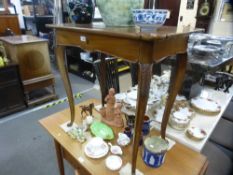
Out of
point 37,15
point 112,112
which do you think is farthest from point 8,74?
point 37,15

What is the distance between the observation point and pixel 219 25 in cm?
339

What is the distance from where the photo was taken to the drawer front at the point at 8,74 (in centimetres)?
209

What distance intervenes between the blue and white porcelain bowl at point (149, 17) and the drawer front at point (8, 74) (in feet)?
6.57

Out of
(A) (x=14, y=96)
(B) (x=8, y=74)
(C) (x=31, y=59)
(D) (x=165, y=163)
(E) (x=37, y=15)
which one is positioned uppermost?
(E) (x=37, y=15)

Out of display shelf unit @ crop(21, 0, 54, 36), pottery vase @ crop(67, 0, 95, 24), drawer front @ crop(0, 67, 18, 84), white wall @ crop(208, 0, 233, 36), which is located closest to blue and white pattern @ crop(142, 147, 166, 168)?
pottery vase @ crop(67, 0, 95, 24)

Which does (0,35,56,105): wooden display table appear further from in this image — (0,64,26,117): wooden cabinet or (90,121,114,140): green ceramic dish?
(90,121,114,140): green ceramic dish

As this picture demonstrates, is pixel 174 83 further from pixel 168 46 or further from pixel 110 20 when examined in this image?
pixel 110 20

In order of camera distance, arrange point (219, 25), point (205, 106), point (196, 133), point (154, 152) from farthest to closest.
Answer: point (219, 25) → point (205, 106) → point (196, 133) → point (154, 152)

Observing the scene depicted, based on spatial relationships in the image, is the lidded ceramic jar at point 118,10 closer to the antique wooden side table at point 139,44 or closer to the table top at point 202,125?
the antique wooden side table at point 139,44

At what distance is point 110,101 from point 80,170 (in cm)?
45

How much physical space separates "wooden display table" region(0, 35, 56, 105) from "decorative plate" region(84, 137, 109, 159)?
1.75m

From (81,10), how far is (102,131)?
0.72m

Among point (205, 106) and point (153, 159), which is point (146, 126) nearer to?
point (153, 159)

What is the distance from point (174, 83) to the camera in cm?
97
